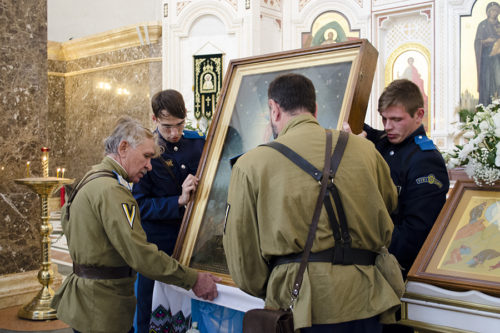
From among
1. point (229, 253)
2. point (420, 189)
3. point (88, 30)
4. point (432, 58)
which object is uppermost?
point (88, 30)

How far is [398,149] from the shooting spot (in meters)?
2.64

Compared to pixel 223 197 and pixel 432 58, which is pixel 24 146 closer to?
pixel 223 197

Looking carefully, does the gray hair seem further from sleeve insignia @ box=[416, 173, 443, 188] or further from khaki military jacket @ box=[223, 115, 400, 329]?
sleeve insignia @ box=[416, 173, 443, 188]

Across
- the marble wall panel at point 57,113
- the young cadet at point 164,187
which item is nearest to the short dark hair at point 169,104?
the young cadet at point 164,187

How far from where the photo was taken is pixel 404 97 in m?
2.53

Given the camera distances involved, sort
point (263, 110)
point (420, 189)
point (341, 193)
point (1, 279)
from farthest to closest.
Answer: point (1, 279), point (263, 110), point (420, 189), point (341, 193)

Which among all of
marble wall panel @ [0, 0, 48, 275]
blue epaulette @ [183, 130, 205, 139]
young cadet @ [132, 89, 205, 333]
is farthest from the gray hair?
marble wall panel @ [0, 0, 48, 275]

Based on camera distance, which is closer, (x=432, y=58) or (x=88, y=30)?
(x=432, y=58)

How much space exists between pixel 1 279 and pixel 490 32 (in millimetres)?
8648

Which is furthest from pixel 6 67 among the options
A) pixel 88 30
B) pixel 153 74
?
pixel 88 30

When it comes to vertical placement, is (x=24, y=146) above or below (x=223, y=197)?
above

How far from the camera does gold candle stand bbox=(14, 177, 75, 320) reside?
4879mm

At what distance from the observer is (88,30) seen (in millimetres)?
16391

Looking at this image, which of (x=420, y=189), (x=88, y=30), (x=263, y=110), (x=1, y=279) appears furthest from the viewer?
(x=88, y=30)
